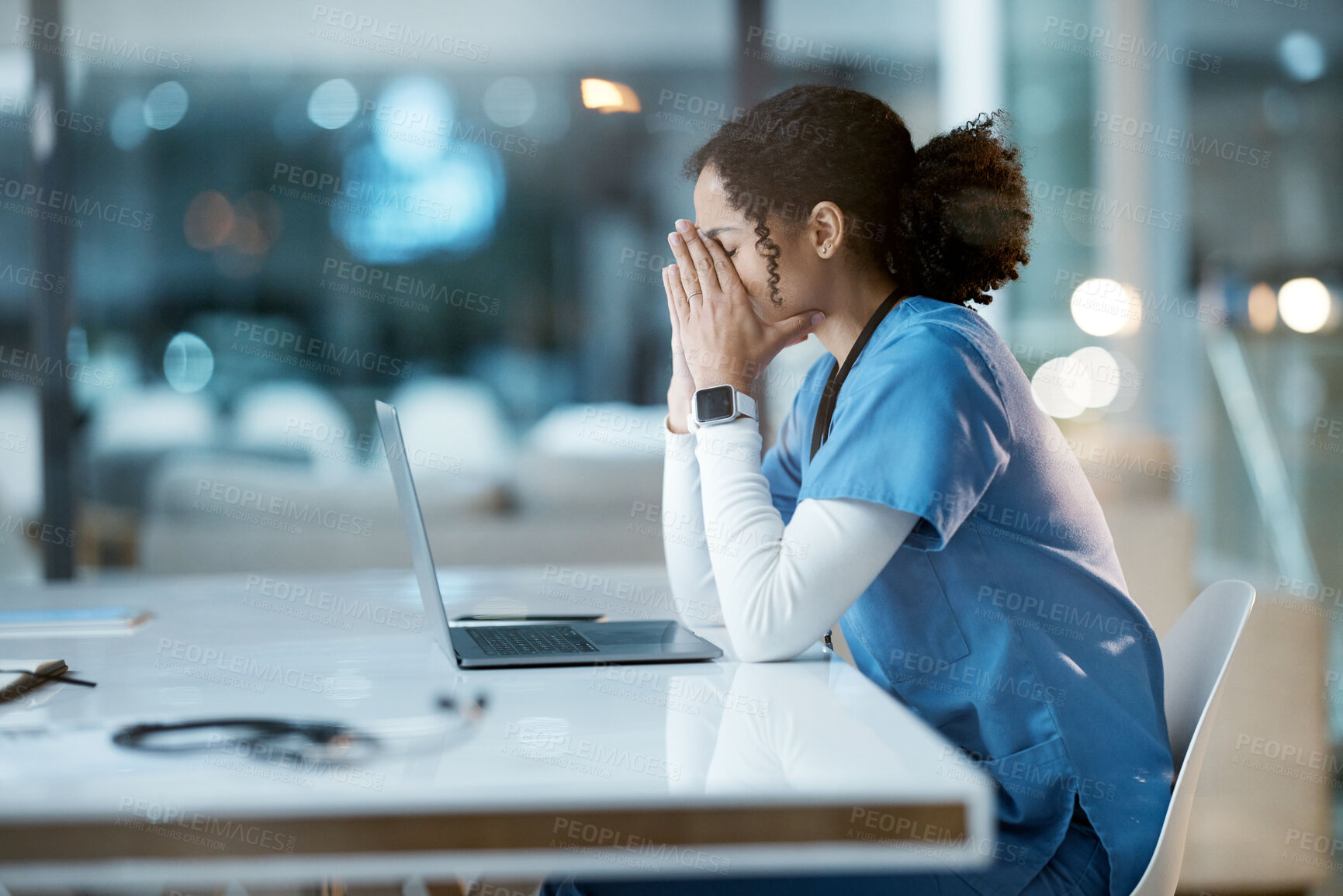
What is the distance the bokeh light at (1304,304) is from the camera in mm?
3238

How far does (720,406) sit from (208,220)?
3.04 m

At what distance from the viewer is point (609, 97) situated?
3.61 metres

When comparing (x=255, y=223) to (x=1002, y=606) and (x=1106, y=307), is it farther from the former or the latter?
(x=1002, y=606)

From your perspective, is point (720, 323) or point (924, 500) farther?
point (720, 323)

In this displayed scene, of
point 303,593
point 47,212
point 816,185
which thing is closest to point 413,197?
point 47,212

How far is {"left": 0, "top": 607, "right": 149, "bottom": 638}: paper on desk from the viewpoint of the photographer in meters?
1.27

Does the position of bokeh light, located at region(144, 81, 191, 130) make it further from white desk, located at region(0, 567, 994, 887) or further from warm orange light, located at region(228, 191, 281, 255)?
white desk, located at region(0, 567, 994, 887)

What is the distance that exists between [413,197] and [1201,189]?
258cm

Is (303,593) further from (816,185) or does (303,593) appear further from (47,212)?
(47,212)

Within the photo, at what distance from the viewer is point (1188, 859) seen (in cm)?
202

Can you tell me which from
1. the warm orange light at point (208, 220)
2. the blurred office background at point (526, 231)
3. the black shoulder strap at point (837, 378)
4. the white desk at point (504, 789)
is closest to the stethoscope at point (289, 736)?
the white desk at point (504, 789)

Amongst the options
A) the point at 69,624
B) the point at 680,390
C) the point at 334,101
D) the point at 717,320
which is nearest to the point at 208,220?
the point at 334,101

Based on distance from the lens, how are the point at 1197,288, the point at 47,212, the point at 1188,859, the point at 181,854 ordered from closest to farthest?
1. the point at 181,854
2. the point at 1188,859
3. the point at 47,212
4. the point at 1197,288

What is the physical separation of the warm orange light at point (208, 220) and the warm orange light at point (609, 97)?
1.22m
